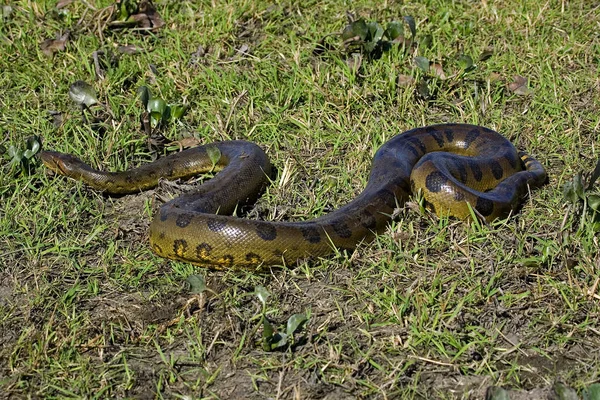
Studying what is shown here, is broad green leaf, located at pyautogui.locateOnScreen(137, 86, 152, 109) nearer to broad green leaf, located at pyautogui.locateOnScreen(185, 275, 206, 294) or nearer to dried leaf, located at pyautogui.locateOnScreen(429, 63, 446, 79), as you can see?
broad green leaf, located at pyautogui.locateOnScreen(185, 275, 206, 294)

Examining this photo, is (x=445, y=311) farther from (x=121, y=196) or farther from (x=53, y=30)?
(x=53, y=30)

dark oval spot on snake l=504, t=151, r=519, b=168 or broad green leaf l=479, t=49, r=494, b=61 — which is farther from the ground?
broad green leaf l=479, t=49, r=494, b=61

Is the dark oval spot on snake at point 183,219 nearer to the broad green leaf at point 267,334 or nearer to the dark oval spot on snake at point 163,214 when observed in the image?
the dark oval spot on snake at point 163,214

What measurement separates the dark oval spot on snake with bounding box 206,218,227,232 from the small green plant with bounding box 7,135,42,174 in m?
1.90

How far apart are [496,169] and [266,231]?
6.75 feet

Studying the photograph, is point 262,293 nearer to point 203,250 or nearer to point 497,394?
point 203,250

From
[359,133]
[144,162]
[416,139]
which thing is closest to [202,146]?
[144,162]

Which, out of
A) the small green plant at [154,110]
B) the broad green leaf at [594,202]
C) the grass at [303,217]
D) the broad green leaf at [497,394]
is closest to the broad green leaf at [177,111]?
the small green plant at [154,110]

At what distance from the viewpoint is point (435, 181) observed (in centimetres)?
598

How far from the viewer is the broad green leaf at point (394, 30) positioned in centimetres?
775

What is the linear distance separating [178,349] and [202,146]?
2414 millimetres

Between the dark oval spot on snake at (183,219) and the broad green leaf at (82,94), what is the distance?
1.91 metres

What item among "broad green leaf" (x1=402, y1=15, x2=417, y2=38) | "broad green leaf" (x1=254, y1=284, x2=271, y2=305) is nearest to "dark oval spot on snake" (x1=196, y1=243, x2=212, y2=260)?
"broad green leaf" (x1=254, y1=284, x2=271, y2=305)

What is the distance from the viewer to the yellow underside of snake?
5.55m
